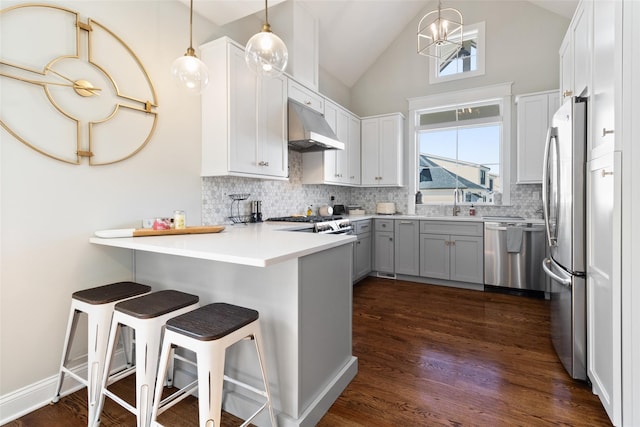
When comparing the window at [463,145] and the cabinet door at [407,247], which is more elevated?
the window at [463,145]

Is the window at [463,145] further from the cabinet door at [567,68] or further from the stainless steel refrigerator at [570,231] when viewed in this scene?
the stainless steel refrigerator at [570,231]

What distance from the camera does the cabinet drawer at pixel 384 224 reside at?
449cm

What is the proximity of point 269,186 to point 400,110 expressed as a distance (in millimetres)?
2725

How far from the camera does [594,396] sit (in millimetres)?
1805

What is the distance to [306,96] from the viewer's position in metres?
3.58

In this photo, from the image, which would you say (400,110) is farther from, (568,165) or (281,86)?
(568,165)

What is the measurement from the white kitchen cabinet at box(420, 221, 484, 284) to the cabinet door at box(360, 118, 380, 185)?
1163 millimetres

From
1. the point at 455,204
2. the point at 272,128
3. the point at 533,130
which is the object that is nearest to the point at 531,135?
the point at 533,130

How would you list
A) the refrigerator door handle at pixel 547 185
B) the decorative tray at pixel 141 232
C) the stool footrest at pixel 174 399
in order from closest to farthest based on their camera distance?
the stool footrest at pixel 174 399
the decorative tray at pixel 141 232
the refrigerator door handle at pixel 547 185

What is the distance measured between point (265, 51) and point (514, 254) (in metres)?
3.57

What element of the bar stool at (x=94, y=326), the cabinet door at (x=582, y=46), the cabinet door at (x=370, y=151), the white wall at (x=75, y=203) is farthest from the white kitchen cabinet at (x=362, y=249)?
the bar stool at (x=94, y=326)

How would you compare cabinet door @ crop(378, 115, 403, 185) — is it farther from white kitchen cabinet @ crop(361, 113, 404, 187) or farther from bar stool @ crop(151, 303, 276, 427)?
bar stool @ crop(151, 303, 276, 427)

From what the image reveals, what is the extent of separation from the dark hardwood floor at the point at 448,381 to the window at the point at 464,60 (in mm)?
3373

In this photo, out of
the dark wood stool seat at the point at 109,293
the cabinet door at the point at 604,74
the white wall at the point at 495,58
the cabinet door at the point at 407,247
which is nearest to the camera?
the cabinet door at the point at 604,74
